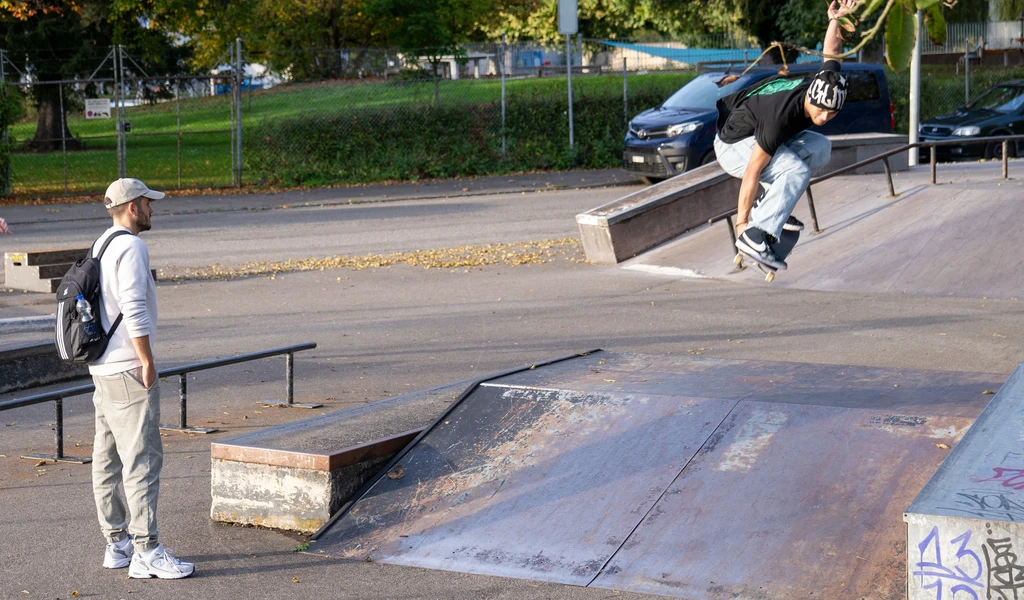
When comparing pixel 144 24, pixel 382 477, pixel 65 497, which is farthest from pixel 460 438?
pixel 144 24

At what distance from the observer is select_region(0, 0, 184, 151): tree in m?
30.8

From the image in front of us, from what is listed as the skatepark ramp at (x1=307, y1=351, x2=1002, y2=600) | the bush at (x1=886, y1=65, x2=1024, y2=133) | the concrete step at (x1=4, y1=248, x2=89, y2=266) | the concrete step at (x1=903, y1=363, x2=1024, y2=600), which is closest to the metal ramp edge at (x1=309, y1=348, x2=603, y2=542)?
the skatepark ramp at (x1=307, y1=351, x2=1002, y2=600)

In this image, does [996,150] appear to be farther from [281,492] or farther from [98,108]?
[281,492]

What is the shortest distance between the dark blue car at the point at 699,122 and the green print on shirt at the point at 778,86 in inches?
511

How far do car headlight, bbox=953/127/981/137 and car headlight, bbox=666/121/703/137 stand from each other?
6.45 m

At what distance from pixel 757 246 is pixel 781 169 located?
20.4 inches

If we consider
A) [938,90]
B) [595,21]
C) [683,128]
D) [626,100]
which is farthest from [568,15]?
[595,21]

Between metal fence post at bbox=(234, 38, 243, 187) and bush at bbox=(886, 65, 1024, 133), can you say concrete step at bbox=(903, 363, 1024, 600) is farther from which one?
bush at bbox=(886, 65, 1024, 133)

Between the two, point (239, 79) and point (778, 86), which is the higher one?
point (239, 79)

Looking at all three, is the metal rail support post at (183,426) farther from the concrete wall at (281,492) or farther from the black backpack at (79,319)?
the black backpack at (79,319)

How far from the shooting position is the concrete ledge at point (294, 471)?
5566 mm

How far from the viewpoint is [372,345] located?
10.5 m

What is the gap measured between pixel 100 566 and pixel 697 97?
17.5 meters

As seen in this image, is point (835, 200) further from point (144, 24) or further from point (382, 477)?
point (144, 24)
